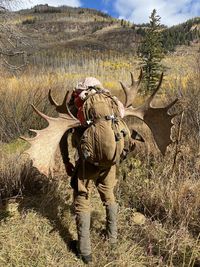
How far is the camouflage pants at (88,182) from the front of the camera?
387 centimetres

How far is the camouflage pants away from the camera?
12.7 feet

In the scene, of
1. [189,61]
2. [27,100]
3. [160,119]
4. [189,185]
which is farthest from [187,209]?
[27,100]

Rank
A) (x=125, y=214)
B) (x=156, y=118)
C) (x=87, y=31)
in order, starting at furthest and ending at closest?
1. (x=87, y=31)
2. (x=125, y=214)
3. (x=156, y=118)

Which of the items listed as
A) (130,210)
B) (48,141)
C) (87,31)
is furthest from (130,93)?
(87,31)

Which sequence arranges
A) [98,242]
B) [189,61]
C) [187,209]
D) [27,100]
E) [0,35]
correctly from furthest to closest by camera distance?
[0,35] < [27,100] < [189,61] < [187,209] < [98,242]

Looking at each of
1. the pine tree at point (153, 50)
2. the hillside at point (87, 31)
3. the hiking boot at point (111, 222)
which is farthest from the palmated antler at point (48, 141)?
the hillside at point (87, 31)

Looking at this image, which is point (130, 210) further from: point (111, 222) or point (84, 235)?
point (84, 235)

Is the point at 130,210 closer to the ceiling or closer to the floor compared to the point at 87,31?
closer to the ceiling

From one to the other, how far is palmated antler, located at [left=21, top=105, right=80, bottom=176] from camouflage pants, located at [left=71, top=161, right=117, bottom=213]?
0.27m

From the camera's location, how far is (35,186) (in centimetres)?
527

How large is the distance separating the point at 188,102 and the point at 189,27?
79037 mm

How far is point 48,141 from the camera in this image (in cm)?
402

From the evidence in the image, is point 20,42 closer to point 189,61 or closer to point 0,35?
point 0,35

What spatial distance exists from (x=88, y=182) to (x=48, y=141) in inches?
20.3
